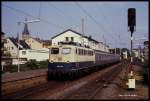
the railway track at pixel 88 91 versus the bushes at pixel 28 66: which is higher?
the bushes at pixel 28 66

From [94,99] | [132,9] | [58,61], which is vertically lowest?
[94,99]

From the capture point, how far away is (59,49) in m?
32.9

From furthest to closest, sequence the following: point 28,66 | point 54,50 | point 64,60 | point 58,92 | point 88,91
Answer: point 28,66 < point 54,50 < point 64,60 < point 88,91 < point 58,92

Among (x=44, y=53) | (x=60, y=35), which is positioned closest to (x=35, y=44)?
(x=60, y=35)

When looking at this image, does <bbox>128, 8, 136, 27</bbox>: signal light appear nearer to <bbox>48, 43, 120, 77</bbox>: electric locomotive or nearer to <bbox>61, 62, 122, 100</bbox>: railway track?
<bbox>61, 62, 122, 100</bbox>: railway track

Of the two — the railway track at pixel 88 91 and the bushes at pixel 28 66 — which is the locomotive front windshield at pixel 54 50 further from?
the bushes at pixel 28 66

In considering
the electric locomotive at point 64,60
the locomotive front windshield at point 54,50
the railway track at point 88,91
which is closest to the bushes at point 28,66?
the locomotive front windshield at point 54,50

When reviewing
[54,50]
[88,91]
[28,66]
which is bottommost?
[88,91]

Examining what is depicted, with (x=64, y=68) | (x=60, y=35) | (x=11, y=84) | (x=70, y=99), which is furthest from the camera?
(x=60, y=35)

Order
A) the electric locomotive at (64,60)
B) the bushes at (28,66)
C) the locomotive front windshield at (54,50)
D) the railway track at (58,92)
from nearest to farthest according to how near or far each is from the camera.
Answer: the railway track at (58,92)
the electric locomotive at (64,60)
the locomotive front windshield at (54,50)
the bushes at (28,66)

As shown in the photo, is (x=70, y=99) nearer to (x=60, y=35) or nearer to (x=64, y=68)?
(x=64, y=68)

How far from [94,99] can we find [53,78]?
45.6 ft

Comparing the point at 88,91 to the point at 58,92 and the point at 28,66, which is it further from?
the point at 28,66

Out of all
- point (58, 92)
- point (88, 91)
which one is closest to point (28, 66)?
point (88, 91)
